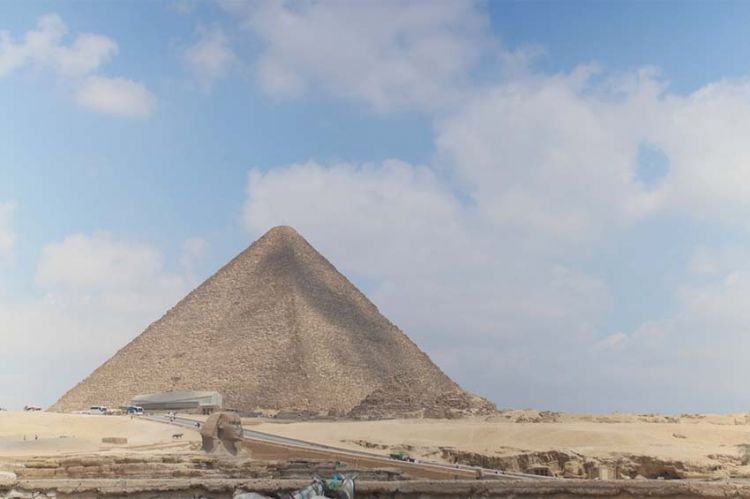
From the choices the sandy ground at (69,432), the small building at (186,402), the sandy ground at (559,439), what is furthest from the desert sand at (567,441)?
the small building at (186,402)

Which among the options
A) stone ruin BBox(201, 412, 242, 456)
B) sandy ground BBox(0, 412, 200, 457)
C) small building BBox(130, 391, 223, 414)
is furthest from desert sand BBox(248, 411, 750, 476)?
small building BBox(130, 391, 223, 414)

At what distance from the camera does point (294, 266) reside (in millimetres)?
102625

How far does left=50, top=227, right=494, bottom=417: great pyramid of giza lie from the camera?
82.9 m

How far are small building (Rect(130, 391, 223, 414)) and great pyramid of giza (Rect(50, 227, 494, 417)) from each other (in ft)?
40.7

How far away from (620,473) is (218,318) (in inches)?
3317

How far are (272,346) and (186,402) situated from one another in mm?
29071

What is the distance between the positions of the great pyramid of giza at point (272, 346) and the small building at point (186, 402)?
40.7 ft

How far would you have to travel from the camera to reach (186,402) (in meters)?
60.0

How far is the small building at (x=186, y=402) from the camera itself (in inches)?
2273

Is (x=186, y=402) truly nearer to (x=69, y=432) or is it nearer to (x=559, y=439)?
(x=69, y=432)

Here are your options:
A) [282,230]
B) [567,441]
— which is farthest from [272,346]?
[567,441]

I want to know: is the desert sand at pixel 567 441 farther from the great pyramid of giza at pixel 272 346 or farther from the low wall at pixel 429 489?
the great pyramid of giza at pixel 272 346

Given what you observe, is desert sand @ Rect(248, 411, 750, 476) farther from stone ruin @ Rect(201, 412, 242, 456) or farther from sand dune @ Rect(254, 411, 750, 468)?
stone ruin @ Rect(201, 412, 242, 456)

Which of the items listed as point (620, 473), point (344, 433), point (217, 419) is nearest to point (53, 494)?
point (217, 419)
